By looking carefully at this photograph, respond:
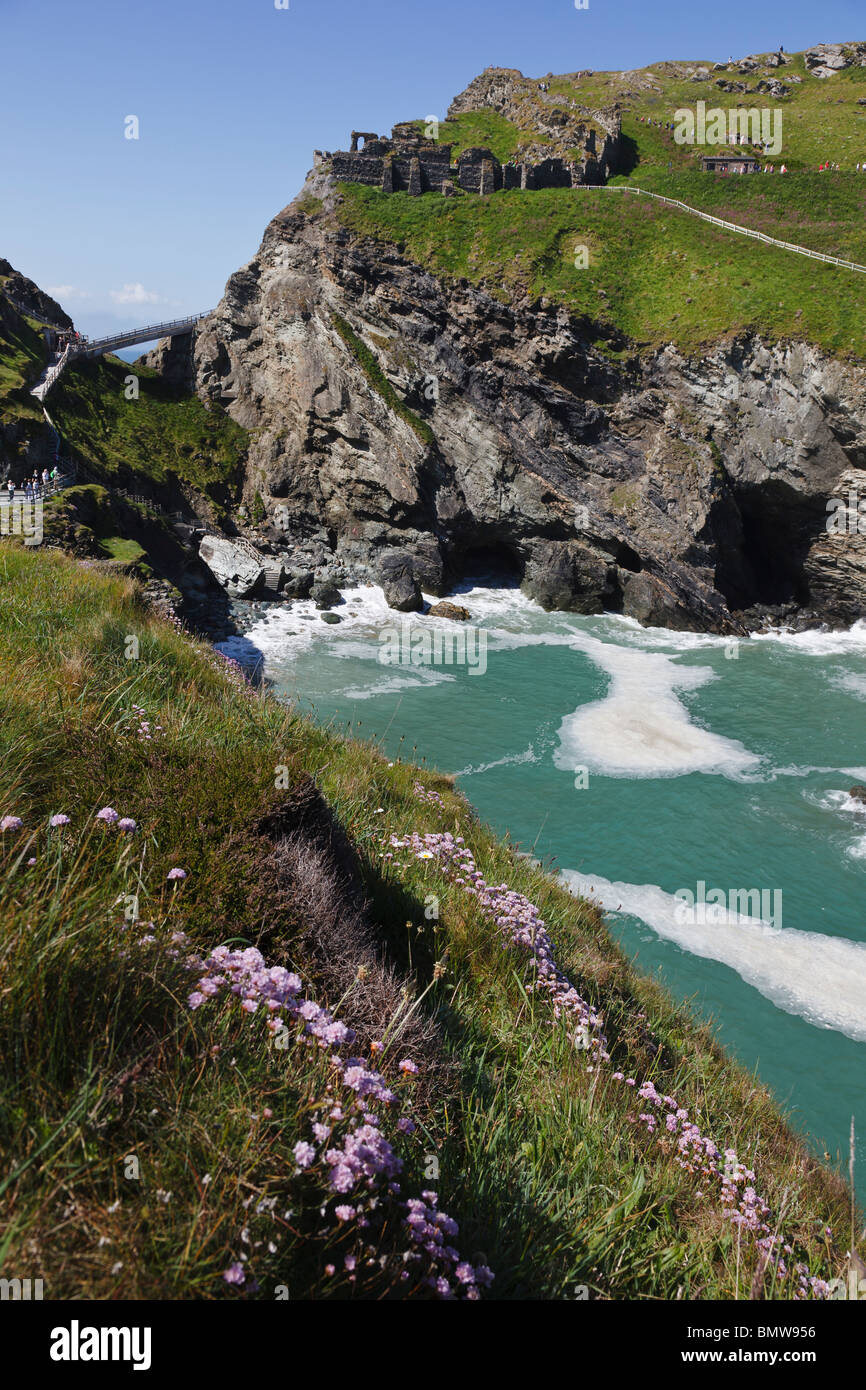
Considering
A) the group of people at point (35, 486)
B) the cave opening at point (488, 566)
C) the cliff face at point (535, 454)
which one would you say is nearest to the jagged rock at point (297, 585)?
the cliff face at point (535, 454)

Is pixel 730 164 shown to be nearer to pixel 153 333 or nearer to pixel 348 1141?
pixel 153 333

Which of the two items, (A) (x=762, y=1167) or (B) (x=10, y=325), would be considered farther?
(B) (x=10, y=325)

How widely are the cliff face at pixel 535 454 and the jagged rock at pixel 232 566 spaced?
2491mm

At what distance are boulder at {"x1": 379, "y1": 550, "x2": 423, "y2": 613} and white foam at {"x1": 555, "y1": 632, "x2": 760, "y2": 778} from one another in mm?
11986

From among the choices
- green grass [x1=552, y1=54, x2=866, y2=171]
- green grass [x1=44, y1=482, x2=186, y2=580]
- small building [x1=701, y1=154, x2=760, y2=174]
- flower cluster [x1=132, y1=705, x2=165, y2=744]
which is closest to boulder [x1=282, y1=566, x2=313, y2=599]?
green grass [x1=44, y1=482, x2=186, y2=580]

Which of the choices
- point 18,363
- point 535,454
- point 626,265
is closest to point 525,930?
point 535,454

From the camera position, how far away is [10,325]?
1683 inches

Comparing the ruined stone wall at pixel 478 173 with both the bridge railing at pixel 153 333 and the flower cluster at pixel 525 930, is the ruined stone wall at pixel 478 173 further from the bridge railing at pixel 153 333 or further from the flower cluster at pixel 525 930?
the flower cluster at pixel 525 930

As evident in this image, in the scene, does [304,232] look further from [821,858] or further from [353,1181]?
[353,1181]

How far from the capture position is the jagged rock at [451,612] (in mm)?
40219

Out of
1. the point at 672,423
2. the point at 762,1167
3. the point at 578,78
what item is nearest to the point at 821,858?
Result: the point at 762,1167

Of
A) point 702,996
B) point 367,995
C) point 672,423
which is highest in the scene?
point 672,423

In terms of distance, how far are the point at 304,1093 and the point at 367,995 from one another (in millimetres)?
1124

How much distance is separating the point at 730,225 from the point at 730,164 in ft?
51.1
